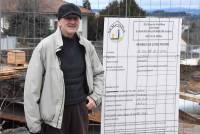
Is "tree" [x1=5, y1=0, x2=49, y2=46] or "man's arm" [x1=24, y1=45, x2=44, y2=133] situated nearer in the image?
"man's arm" [x1=24, y1=45, x2=44, y2=133]

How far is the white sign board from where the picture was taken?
423 cm

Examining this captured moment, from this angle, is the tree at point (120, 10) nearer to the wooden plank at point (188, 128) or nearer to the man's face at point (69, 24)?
the wooden plank at point (188, 128)

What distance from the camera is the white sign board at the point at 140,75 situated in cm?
423

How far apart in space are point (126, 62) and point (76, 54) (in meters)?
0.83

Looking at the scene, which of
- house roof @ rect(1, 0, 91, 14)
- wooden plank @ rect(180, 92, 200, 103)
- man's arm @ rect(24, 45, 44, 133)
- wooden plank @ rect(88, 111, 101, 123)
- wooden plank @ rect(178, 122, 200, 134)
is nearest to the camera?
man's arm @ rect(24, 45, 44, 133)

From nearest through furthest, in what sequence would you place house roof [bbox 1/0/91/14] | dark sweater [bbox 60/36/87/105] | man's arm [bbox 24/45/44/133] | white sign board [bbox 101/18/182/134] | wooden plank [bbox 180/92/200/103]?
1. man's arm [bbox 24/45/44/133]
2. dark sweater [bbox 60/36/87/105]
3. white sign board [bbox 101/18/182/134]
4. house roof [bbox 1/0/91/14]
5. wooden plank [bbox 180/92/200/103]

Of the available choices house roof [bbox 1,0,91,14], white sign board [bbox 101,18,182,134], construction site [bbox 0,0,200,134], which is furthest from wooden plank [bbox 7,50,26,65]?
white sign board [bbox 101,18,182,134]

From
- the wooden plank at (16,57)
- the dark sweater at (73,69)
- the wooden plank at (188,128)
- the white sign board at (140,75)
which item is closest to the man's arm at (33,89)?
the dark sweater at (73,69)

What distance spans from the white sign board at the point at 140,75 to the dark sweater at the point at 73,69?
64 centimetres

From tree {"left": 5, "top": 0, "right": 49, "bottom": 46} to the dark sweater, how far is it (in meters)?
2.13

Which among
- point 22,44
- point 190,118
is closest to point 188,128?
point 190,118

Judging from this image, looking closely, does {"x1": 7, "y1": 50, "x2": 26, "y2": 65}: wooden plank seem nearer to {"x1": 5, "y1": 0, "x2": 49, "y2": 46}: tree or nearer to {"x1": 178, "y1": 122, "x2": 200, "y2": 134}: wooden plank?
{"x1": 5, "y1": 0, "x2": 49, "y2": 46}: tree

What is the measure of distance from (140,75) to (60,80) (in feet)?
3.80

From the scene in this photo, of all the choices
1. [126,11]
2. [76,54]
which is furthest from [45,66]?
[126,11]
